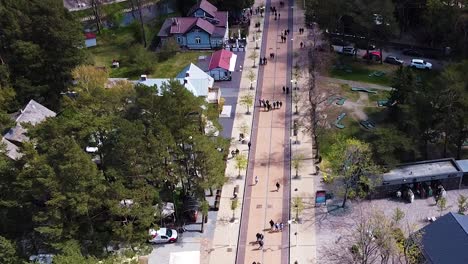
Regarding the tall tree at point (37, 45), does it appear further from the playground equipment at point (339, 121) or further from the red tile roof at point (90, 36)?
the playground equipment at point (339, 121)

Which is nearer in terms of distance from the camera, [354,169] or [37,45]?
[354,169]

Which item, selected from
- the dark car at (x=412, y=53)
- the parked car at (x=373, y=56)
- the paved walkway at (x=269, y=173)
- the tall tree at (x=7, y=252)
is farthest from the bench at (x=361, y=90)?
the tall tree at (x=7, y=252)

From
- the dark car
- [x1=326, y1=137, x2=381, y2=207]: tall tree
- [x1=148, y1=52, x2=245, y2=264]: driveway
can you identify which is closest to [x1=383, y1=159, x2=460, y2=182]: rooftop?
[x1=326, y1=137, x2=381, y2=207]: tall tree

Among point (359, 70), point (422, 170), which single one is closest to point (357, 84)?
point (359, 70)

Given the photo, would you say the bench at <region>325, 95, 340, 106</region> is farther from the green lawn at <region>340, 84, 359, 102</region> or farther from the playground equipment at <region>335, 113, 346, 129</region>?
the playground equipment at <region>335, 113, 346, 129</region>

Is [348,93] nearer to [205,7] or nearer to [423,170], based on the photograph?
[423,170]

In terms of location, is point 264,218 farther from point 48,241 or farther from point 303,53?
point 303,53
